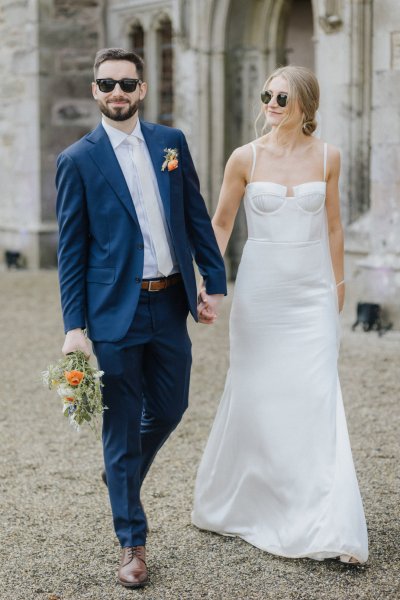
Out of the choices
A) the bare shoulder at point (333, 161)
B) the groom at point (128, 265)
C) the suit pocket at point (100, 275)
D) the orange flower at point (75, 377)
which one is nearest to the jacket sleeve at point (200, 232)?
the groom at point (128, 265)

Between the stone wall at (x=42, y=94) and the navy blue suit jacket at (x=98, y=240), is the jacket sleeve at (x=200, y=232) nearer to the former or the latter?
the navy blue suit jacket at (x=98, y=240)

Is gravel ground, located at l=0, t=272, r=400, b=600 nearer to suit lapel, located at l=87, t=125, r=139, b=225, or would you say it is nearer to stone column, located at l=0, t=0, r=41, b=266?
suit lapel, located at l=87, t=125, r=139, b=225

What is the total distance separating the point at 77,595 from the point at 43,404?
9.38ft

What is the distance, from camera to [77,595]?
3.23m

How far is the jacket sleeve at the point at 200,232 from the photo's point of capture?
3443mm

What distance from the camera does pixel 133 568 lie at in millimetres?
3270

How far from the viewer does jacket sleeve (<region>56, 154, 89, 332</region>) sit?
10.6 feet

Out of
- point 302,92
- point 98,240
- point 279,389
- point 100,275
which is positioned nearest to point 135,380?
point 100,275

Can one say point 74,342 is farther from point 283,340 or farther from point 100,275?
point 283,340

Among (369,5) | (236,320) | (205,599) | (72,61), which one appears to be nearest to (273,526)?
(205,599)

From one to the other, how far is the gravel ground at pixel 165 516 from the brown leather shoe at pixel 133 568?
0.12 ft

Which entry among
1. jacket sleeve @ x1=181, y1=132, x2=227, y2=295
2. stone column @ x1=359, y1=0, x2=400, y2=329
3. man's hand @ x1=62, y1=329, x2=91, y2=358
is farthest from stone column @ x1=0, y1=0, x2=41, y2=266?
man's hand @ x1=62, y1=329, x2=91, y2=358

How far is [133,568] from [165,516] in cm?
71

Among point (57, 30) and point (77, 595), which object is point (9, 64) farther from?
point (77, 595)
